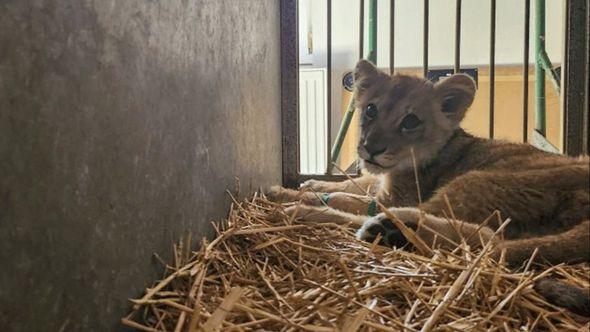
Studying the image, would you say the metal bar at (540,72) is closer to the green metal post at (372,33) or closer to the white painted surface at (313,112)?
the green metal post at (372,33)

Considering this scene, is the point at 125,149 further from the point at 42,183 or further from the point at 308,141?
the point at 308,141

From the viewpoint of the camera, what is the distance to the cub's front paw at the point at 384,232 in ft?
6.71

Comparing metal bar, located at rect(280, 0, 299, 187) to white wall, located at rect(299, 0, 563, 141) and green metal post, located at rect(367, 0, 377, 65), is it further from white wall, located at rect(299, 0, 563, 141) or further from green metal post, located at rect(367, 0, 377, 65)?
white wall, located at rect(299, 0, 563, 141)

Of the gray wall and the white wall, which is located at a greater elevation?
the white wall

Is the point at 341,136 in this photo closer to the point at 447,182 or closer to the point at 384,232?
the point at 447,182

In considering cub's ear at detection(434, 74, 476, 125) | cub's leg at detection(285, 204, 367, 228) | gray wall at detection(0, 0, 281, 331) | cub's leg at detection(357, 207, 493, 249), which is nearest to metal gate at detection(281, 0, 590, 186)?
cub's ear at detection(434, 74, 476, 125)

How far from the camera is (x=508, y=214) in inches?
82.2

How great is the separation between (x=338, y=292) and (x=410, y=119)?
4.45 ft

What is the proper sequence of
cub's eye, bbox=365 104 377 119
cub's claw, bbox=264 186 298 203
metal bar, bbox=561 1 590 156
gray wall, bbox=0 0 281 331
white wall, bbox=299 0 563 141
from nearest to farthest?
gray wall, bbox=0 0 281 331 < cub's eye, bbox=365 104 377 119 < cub's claw, bbox=264 186 298 203 < metal bar, bbox=561 1 590 156 < white wall, bbox=299 0 563 141

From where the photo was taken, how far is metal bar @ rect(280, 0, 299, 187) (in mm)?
Result: 3434

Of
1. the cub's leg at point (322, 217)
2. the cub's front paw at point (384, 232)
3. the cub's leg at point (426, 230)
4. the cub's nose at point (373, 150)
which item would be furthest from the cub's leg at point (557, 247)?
the cub's nose at point (373, 150)

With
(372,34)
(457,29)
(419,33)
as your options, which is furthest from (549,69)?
(419,33)

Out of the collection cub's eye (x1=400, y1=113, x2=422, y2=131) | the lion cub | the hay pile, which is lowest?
the hay pile

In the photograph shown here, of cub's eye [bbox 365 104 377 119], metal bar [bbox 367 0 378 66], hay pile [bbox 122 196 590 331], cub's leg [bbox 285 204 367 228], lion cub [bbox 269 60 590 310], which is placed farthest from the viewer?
metal bar [bbox 367 0 378 66]
